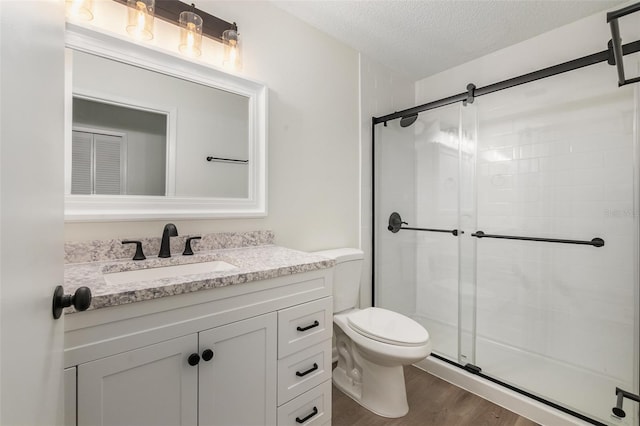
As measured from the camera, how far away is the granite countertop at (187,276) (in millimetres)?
882

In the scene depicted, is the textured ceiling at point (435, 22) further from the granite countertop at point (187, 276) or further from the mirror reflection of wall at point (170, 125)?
the granite countertop at point (187, 276)

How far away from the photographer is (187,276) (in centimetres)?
106

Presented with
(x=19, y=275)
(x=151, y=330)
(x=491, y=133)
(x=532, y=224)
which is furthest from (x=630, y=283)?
(x=19, y=275)

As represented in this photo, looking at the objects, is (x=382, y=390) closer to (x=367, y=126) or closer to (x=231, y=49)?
(x=367, y=126)

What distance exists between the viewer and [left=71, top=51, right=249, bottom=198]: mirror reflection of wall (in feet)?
4.33

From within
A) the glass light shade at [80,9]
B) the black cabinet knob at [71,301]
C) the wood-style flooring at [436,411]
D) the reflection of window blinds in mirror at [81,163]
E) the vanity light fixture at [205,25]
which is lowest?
the wood-style flooring at [436,411]

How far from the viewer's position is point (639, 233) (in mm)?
1621

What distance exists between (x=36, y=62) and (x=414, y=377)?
7.80 feet

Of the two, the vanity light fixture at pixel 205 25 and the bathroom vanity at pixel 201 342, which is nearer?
the bathroom vanity at pixel 201 342

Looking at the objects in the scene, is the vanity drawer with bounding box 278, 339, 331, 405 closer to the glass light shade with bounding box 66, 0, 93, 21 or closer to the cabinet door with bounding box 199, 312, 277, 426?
the cabinet door with bounding box 199, 312, 277, 426

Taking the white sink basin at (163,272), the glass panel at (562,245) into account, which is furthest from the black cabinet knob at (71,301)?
the glass panel at (562,245)

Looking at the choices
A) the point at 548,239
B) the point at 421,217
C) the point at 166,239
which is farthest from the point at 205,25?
the point at 548,239

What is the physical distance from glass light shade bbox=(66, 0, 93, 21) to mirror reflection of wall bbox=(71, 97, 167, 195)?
33 cm

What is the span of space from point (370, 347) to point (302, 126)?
4.63ft
